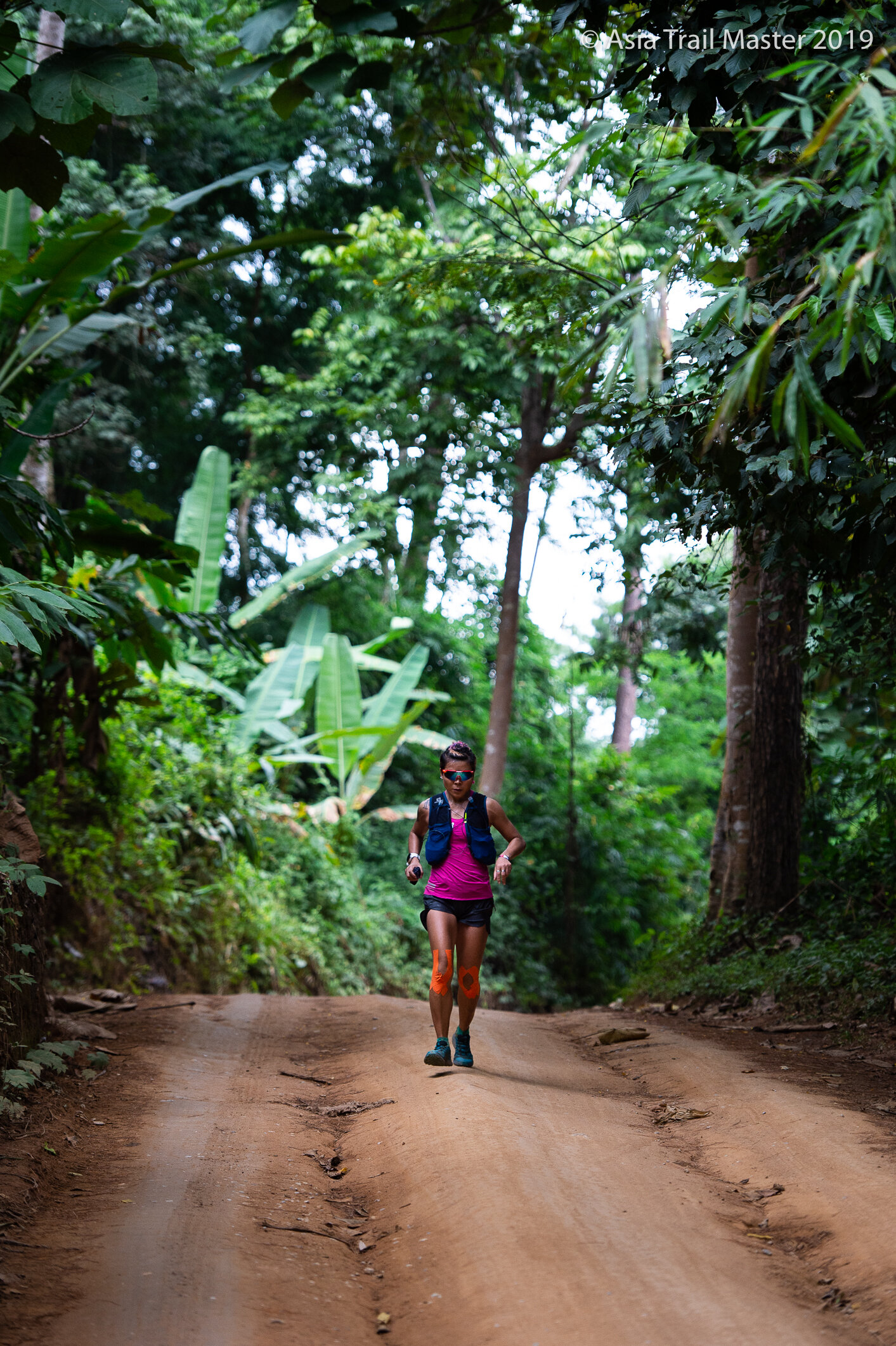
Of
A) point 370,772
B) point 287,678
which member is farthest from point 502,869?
point 287,678

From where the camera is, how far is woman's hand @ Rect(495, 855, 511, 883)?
5.48 meters

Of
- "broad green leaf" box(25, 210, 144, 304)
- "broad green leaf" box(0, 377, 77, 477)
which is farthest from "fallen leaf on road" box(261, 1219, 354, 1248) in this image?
"broad green leaf" box(25, 210, 144, 304)

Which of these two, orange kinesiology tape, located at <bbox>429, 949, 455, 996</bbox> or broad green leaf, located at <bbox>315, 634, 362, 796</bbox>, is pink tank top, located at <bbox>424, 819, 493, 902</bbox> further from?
broad green leaf, located at <bbox>315, 634, 362, 796</bbox>

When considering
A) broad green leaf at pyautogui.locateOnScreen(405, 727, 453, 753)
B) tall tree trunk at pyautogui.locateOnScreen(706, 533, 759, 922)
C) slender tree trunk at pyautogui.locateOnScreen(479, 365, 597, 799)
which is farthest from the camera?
broad green leaf at pyautogui.locateOnScreen(405, 727, 453, 753)

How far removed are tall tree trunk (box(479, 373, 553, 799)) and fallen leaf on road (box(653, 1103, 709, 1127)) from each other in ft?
35.8

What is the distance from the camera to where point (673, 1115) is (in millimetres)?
5309

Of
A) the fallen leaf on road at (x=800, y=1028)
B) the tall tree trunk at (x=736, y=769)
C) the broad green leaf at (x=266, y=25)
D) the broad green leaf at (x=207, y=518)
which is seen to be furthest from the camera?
the broad green leaf at (x=207, y=518)

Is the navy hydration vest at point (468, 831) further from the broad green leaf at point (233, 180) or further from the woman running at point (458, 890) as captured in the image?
the broad green leaf at point (233, 180)

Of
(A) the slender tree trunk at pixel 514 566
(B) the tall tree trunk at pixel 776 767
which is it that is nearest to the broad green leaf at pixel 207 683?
(A) the slender tree trunk at pixel 514 566

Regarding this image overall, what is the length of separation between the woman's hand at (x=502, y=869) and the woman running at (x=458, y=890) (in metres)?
0.23

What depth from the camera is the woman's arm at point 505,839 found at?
5.55 metres

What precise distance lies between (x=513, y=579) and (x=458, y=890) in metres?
11.3

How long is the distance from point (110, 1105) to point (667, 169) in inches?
201

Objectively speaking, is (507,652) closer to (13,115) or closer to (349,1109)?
(349,1109)
